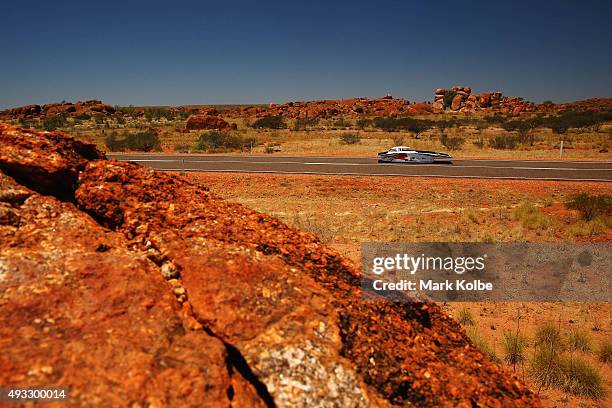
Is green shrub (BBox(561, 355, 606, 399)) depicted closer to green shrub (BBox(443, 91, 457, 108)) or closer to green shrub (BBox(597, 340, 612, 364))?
green shrub (BBox(597, 340, 612, 364))

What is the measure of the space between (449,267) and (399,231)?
2.31 m

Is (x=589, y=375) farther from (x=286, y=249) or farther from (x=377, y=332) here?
(x=286, y=249)

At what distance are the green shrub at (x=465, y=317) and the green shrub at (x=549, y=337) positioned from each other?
1156 mm

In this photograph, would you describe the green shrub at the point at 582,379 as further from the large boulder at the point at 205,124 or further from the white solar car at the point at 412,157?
the large boulder at the point at 205,124

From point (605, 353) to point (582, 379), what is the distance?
124 centimetres

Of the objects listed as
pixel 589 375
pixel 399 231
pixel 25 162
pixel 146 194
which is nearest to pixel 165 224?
pixel 146 194

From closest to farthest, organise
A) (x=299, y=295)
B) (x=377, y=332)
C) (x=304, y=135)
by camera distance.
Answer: (x=299, y=295)
(x=377, y=332)
(x=304, y=135)

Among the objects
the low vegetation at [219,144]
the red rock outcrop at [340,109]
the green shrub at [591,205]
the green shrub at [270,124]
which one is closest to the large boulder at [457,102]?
the red rock outcrop at [340,109]

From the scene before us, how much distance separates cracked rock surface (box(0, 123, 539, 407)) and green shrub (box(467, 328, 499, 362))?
3513mm

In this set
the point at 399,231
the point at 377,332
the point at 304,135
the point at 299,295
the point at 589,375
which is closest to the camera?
the point at 299,295

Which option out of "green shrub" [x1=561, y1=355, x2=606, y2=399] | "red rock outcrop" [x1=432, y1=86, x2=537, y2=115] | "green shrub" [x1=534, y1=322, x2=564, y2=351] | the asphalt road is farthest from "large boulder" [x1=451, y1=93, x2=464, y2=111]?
"green shrub" [x1=561, y1=355, x2=606, y2=399]

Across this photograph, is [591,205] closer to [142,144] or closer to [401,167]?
[401,167]

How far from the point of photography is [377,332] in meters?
3.24

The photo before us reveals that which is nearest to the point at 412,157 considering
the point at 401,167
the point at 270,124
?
the point at 401,167
